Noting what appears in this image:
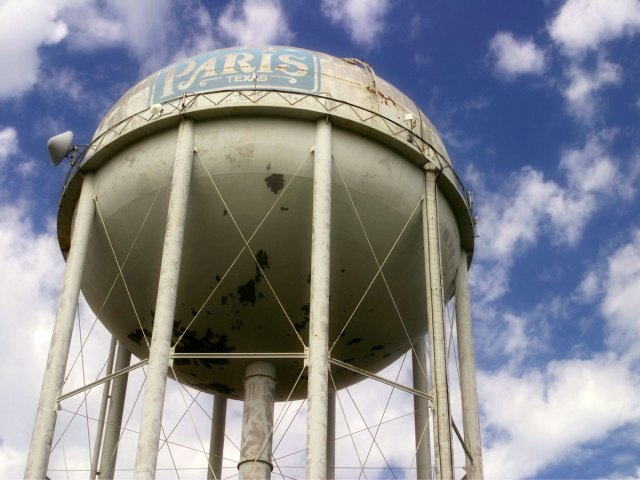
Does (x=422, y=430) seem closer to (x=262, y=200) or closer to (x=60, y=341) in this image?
(x=262, y=200)

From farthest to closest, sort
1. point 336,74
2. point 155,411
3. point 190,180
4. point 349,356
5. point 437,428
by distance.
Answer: point 349,356, point 336,74, point 190,180, point 437,428, point 155,411

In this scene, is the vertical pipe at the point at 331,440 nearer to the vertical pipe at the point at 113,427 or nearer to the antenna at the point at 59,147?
the vertical pipe at the point at 113,427

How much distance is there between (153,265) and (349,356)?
345 centimetres

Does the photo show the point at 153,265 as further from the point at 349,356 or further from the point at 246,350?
the point at 349,356

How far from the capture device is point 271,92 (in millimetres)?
12766

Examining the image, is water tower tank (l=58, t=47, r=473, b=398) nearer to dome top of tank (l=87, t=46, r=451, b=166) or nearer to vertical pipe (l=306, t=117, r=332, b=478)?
dome top of tank (l=87, t=46, r=451, b=166)

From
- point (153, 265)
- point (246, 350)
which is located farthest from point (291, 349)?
point (153, 265)

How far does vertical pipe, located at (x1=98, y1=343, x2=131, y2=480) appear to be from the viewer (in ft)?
46.5

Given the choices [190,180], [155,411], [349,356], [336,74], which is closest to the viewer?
[155,411]

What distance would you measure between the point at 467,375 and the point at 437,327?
183 cm

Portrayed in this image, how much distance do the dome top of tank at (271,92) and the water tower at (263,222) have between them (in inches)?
1.2

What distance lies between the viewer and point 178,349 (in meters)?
14.0

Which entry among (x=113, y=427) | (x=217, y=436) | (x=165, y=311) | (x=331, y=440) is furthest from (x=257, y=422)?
(x=165, y=311)

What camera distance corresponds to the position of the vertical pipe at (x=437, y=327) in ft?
37.7
